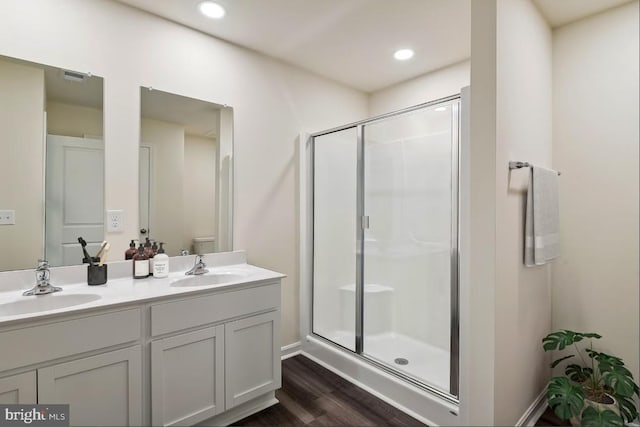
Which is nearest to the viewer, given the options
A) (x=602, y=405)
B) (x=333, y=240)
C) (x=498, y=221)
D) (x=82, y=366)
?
(x=82, y=366)

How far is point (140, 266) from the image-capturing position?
5.79 ft

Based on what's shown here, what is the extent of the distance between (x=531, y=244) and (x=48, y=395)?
2312 mm

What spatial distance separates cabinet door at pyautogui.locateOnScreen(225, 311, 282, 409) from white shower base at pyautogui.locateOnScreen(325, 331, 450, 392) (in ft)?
2.40

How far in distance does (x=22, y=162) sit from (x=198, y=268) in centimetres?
104

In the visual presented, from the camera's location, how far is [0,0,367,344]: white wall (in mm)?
1648

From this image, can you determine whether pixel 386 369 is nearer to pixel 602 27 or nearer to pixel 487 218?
pixel 487 218

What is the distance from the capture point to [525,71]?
1664 millimetres

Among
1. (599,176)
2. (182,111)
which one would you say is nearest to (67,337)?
(182,111)

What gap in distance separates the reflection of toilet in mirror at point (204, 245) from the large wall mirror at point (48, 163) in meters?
0.55

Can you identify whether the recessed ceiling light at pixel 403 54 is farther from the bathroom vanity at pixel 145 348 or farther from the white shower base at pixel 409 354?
the white shower base at pixel 409 354

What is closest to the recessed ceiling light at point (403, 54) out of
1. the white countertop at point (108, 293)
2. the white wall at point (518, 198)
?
the white wall at point (518, 198)

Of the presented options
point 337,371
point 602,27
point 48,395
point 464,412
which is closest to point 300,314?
point 337,371

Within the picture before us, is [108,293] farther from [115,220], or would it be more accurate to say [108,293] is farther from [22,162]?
[22,162]

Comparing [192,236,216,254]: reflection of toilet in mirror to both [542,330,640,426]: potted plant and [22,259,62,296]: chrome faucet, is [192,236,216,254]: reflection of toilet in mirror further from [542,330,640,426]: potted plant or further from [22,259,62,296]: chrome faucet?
[542,330,640,426]: potted plant
